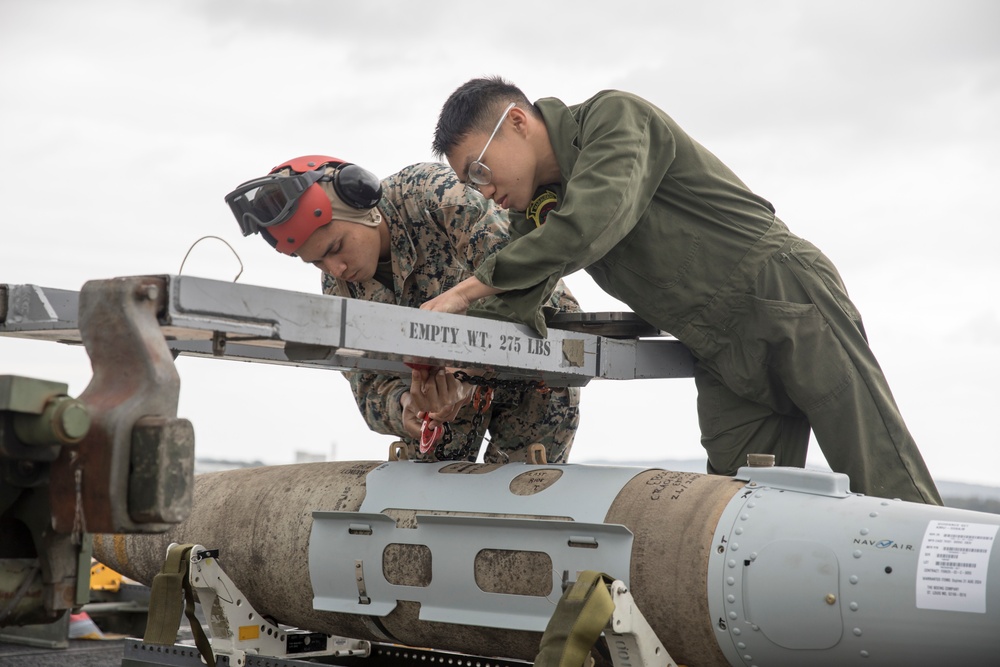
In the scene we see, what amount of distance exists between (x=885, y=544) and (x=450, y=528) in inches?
45.5

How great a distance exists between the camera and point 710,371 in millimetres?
3355

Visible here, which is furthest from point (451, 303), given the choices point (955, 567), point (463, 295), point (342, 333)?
point (955, 567)

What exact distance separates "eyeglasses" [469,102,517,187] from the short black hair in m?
0.03

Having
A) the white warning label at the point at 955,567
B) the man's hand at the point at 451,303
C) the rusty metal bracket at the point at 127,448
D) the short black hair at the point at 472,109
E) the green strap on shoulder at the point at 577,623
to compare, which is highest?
the short black hair at the point at 472,109

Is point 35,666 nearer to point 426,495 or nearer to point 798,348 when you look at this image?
point 426,495

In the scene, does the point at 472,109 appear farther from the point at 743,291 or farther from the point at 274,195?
the point at 743,291

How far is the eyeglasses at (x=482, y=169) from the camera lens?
10.0 ft

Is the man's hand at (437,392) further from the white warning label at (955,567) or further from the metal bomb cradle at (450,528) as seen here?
the white warning label at (955,567)

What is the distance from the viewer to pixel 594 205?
271 centimetres

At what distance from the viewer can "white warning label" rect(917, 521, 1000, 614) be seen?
7.70 feet

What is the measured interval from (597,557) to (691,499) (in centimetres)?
28

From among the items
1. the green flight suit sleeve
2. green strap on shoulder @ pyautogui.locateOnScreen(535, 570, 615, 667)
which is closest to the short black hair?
the green flight suit sleeve

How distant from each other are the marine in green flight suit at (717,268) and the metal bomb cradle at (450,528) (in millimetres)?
300

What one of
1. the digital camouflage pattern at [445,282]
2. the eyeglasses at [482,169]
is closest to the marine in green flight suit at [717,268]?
the eyeglasses at [482,169]
